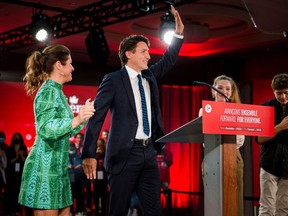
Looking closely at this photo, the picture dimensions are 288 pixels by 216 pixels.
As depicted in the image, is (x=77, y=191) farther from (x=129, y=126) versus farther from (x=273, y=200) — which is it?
(x=129, y=126)

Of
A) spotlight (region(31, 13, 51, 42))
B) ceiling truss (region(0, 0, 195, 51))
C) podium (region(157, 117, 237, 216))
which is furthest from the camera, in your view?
spotlight (region(31, 13, 51, 42))

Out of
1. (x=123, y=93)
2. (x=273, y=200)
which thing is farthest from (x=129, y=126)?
(x=273, y=200)

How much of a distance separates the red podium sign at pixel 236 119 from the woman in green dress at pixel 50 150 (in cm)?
63

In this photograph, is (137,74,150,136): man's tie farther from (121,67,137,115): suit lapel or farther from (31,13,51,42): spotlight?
(31,13,51,42): spotlight

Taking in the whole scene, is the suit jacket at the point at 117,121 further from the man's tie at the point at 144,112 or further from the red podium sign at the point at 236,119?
the red podium sign at the point at 236,119

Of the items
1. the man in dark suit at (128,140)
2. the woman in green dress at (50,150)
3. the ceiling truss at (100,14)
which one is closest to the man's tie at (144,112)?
the man in dark suit at (128,140)

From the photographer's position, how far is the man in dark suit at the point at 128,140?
100 inches

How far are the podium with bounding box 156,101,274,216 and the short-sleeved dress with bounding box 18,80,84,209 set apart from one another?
2.04 feet

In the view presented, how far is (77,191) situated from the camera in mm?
8477

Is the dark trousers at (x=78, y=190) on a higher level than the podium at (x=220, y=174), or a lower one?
lower

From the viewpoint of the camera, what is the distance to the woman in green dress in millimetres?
2291

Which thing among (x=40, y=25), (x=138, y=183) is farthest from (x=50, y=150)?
(x=40, y=25)

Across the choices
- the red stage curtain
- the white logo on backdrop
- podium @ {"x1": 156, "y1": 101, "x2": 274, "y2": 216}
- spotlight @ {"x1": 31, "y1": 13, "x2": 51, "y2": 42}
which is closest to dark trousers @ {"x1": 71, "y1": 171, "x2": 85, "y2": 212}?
the white logo on backdrop

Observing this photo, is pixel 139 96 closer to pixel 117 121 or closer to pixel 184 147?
pixel 117 121
